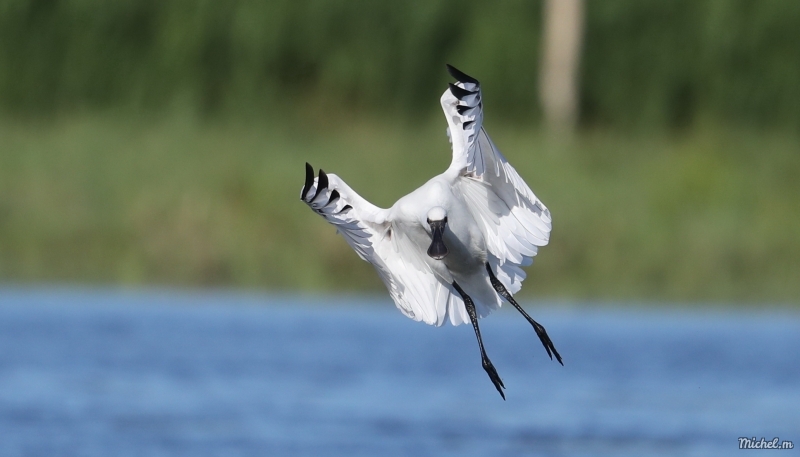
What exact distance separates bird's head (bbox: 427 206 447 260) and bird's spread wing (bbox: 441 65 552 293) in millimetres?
294

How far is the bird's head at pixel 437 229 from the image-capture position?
9492 mm

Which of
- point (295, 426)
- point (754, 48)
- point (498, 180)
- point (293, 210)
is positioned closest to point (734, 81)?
point (754, 48)

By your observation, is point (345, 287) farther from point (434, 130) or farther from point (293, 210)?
point (434, 130)

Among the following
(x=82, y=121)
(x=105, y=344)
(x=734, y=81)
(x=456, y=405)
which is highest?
(x=734, y=81)

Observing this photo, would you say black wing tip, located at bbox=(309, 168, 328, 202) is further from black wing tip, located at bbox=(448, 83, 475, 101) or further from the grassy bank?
the grassy bank

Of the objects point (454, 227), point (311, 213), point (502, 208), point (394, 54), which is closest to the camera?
point (454, 227)

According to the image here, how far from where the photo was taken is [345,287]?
702 inches

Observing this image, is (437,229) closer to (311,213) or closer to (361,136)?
(311,213)

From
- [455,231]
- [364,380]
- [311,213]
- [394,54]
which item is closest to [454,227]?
[455,231]

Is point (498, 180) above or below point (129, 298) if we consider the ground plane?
below

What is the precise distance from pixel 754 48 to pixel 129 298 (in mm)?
9029

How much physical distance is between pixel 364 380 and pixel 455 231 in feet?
16.3

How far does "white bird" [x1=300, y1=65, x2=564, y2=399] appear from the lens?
954cm

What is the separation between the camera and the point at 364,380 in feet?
48.0
